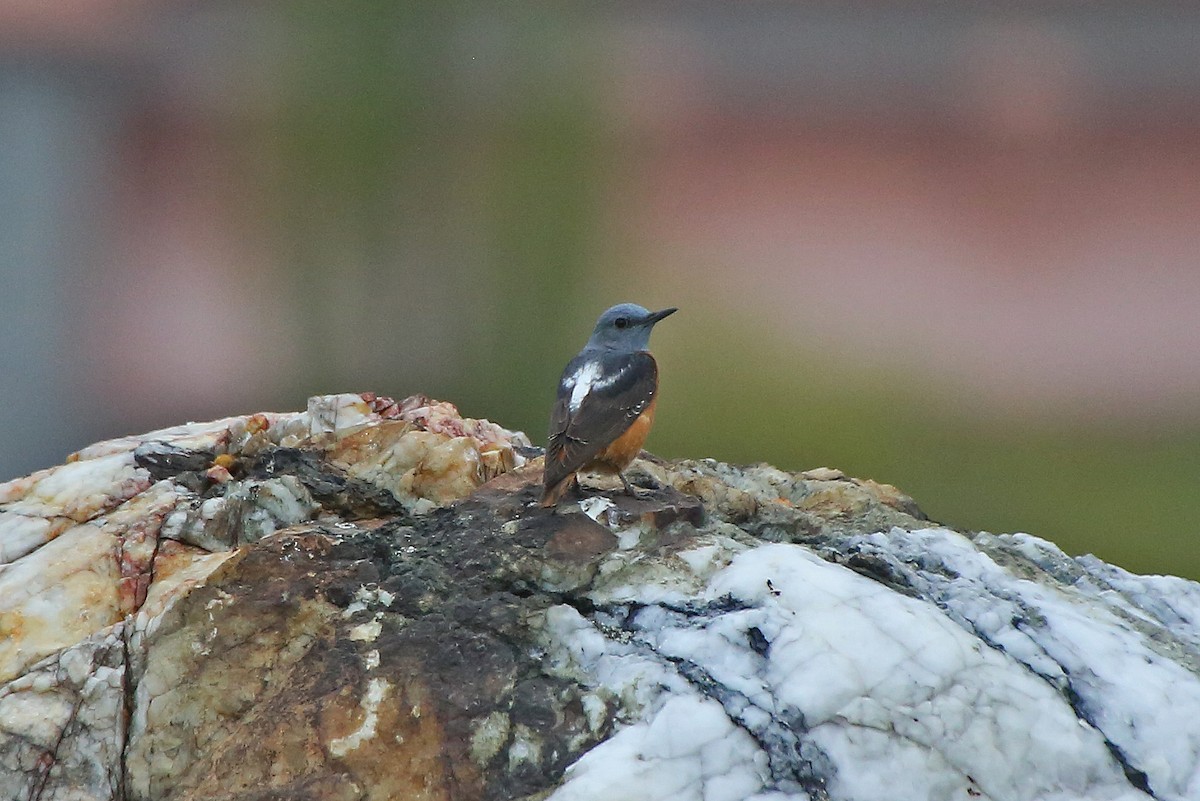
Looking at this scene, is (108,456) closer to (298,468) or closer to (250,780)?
(298,468)

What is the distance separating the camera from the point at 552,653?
72.2 inches

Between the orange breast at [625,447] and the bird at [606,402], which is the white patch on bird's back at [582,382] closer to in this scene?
the bird at [606,402]

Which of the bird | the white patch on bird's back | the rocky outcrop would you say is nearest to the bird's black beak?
the bird

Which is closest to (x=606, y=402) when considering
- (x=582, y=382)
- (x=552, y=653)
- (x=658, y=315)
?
(x=582, y=382)

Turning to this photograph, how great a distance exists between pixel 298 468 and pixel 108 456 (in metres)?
0.47

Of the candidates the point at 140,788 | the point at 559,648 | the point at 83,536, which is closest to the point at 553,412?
the point at 559,648

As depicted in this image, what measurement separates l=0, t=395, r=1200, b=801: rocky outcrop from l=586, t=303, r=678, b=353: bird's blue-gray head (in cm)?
67

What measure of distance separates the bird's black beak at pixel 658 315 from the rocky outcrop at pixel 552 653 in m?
0.67

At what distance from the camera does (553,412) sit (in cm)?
264

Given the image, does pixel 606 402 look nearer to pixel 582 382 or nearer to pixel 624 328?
pixel 582 382

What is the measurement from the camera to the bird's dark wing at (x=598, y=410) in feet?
7.65

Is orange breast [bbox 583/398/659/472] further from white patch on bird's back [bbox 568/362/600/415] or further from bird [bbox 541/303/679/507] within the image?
white patch on bird's back [bbox 568/362/600/415]

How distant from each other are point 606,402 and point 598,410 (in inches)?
2.0

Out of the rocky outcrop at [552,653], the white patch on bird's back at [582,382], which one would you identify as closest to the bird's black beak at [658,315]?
the white patch on bird's back at [582,382]
